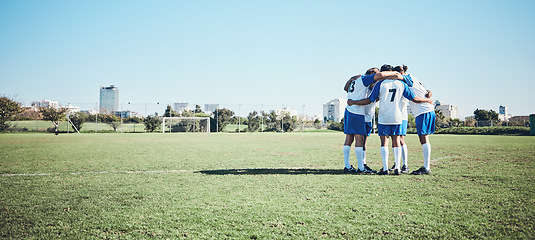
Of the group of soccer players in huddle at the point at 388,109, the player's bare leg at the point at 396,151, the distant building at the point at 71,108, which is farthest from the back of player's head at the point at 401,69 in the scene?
the distant building at the point at 71,108

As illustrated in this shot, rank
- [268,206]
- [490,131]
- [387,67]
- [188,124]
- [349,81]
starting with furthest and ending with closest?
[188,124] < [490,131] < [349,81] < [387,67] < [268,206]

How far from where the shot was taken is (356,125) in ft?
19.7

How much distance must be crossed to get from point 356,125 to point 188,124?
40.8m

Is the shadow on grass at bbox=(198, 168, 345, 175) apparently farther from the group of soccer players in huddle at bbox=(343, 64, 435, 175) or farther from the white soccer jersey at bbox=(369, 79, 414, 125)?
the white soccer jersey at bbox=(369, 79, 414, 125)

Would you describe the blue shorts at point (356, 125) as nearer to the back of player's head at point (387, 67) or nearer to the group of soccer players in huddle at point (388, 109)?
the group of soccer players in huddle at point (388, 109)

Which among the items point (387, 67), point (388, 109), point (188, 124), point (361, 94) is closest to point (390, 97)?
point (388, 109)

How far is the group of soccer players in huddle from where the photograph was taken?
222 inches

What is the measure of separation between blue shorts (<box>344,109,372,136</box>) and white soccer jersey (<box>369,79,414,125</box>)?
14.2 inches

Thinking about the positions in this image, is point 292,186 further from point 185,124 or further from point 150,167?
point 185,124

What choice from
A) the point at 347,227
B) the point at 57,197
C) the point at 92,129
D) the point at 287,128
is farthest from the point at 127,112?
the point at 347,227

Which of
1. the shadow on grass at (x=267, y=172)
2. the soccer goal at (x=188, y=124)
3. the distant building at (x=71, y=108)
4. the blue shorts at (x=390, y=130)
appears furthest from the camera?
the soccer goal at (x=188, y=124)

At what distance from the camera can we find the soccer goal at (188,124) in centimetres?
4372

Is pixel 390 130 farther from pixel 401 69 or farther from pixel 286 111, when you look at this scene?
pixel 286 111

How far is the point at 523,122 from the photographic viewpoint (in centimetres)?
3759
